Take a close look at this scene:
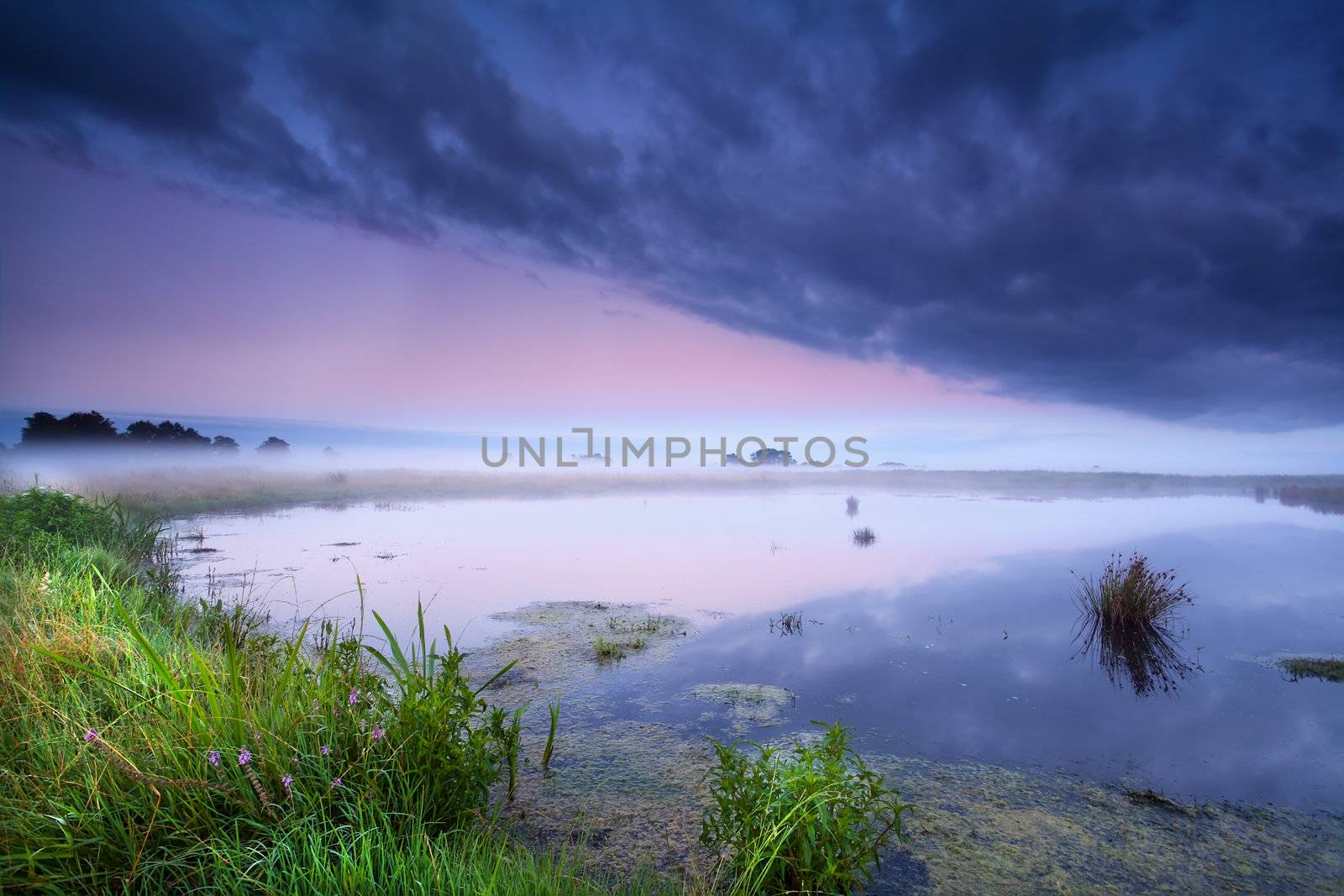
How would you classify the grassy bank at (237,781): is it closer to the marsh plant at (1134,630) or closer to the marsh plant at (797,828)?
the marsh plant at (797,828)

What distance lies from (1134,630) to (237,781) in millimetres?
13431

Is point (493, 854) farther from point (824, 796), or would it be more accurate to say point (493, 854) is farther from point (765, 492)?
point (765, 492)

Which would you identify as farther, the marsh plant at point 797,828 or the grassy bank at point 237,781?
the marsh plant at point 797,828

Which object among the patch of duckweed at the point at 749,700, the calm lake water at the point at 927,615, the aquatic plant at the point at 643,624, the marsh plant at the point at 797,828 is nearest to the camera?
the marsh plant at the point at 797,828

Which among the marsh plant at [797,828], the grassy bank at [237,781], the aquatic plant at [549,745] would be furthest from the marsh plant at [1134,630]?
the grassy bank at [237,781]

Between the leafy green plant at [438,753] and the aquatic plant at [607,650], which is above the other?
the leafy green plant at [438,753]

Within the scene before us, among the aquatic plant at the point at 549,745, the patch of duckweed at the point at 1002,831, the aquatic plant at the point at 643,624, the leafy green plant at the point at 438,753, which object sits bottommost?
the patch of duckweed at the point at 1002,831

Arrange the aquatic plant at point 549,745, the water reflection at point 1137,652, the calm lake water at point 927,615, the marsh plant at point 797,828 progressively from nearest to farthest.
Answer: the marsh plant at point 797,828 < the aquatic plant at point 549,745 < the calm lake water at point 927,615 < the water reflection at point 1137,652

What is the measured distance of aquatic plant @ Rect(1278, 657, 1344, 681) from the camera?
8.84m

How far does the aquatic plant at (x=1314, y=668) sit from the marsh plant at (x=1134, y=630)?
44.6 inches

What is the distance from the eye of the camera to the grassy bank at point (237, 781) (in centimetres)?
295

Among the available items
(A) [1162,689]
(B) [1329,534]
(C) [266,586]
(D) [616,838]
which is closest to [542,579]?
(C) [266,586]

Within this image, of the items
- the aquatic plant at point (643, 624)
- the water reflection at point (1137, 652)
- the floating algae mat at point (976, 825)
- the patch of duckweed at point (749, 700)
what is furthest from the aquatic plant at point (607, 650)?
the water reflection at point (1137, 652)

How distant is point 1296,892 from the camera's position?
166 inches
